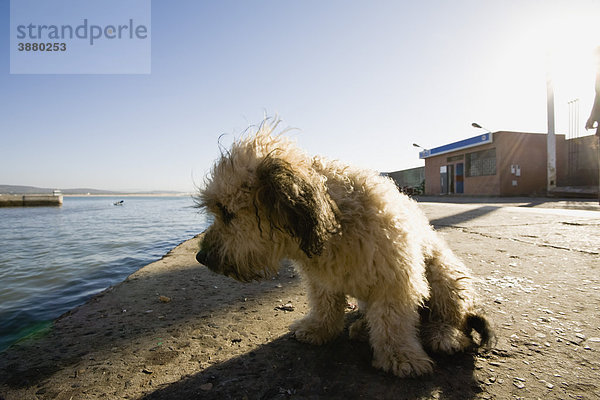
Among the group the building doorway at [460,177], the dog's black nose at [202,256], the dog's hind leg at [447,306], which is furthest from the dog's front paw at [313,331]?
the building doorway at [460,177]

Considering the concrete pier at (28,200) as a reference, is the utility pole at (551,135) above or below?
above

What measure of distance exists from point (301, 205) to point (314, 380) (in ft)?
3.13

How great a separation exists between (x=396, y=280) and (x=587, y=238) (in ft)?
16.2

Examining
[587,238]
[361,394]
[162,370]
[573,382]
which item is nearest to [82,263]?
[162,370]

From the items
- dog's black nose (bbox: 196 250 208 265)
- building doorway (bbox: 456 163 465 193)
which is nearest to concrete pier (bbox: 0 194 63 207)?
dog's black nose (bbox: 196 250 208 265)

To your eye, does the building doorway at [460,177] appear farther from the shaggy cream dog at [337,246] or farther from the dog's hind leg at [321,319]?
the dog's hind leg at [321,319]

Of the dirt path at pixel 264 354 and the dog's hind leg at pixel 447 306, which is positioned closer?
the dirt path at pixel 264 354

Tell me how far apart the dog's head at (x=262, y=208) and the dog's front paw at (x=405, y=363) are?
743 millimetres

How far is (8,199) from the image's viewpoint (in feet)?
115

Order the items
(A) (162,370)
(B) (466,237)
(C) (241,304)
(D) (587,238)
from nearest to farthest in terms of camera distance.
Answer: (A) (162,370), (C) (241,304), (D) (587,238), (B) (466,237)

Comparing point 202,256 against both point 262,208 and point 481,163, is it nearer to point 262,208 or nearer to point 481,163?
point 262,208

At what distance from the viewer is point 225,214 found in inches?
78.2

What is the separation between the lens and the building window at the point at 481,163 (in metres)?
27.5

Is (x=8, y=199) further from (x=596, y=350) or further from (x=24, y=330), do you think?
(x=596, y=350)
